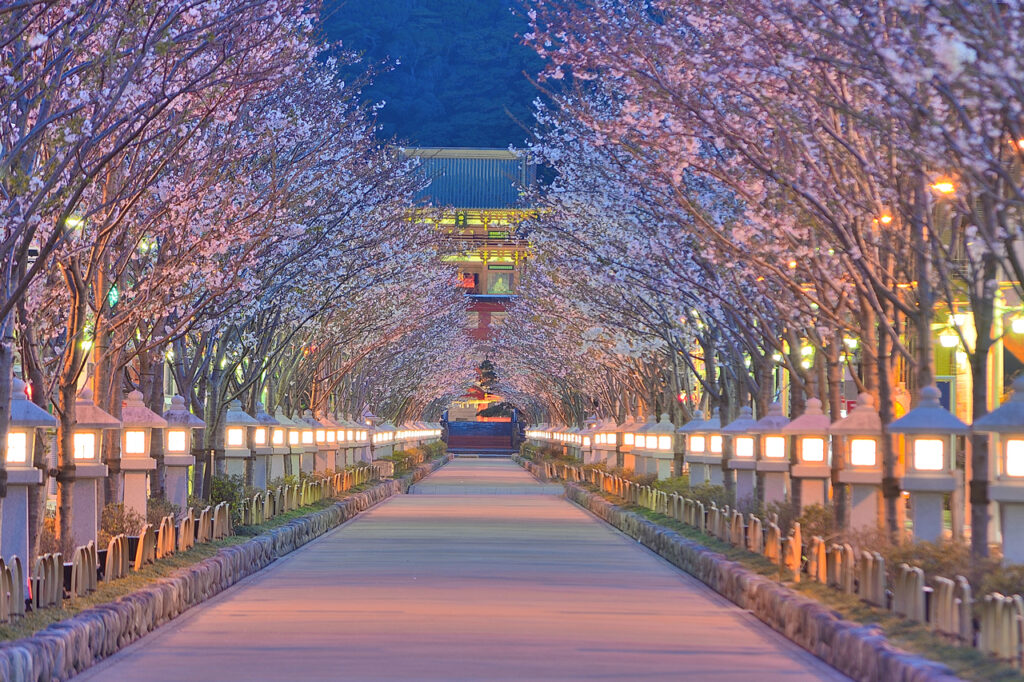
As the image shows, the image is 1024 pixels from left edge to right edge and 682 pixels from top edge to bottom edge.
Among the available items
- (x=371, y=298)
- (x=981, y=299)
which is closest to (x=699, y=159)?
(x=981, y=299)

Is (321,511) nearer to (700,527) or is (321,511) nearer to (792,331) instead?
(700,527)

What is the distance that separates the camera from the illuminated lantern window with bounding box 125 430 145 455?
23.7m

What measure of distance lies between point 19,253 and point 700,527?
16484 mm

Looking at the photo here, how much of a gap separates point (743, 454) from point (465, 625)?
39.7 feet

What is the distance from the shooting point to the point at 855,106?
17.5 m

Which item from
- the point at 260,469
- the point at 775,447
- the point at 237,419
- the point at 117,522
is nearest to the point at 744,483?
the point at 775,447

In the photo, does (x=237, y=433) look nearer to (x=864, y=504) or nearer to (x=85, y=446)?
(x=85, y=446)

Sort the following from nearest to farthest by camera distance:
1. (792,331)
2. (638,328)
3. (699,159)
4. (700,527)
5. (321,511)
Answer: (699,159), (792,331), (700,527), (321,511), (638,328)

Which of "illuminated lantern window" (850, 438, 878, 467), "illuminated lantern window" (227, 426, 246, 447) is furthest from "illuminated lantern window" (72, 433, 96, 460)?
"illuminated lantern window" (227, 426, 246, 447)

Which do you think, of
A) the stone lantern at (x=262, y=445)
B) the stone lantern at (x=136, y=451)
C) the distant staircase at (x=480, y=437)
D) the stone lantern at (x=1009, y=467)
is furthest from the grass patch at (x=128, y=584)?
the distant staircase at (x=480, y=437)

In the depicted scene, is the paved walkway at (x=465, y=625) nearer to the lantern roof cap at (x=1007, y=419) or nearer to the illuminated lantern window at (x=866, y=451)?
the illuminated lantern window at (x=866, y=451)

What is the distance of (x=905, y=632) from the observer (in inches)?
538

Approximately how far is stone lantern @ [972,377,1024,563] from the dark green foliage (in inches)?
5775

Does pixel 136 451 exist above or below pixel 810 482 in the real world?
above
